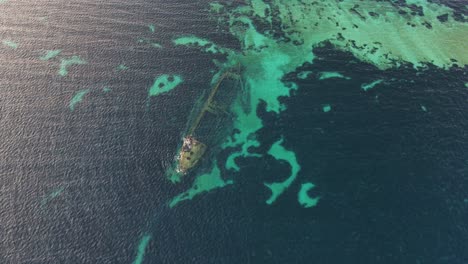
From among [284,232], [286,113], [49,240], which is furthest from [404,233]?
[49,240]

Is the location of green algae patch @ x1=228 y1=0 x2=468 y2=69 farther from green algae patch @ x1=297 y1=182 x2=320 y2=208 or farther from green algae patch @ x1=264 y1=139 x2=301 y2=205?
green algae patch @ x1=297 y1=182 x2=320 y2=208

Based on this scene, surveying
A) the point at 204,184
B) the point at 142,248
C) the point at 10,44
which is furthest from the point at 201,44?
the point at 142,248

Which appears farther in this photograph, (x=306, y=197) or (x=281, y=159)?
(x=281, y=159)

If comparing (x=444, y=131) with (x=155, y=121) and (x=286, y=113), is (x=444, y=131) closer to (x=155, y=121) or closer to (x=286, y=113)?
(x=286, y=113)

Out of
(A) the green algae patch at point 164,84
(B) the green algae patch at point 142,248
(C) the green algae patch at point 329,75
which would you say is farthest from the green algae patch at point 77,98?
(C) the green algae patch at point 329,75

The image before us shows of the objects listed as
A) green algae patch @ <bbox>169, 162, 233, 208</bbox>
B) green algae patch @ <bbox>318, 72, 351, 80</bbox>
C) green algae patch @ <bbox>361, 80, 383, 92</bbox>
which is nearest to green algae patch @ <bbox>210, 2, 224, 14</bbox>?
green algae patch @ <bbox>318, 72, 351, 80</bbox>

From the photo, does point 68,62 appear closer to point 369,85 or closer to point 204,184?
point 204,184

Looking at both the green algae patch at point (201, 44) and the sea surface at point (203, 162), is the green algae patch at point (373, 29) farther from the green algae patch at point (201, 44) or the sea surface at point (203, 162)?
the green algae patch at point (201, 44)
